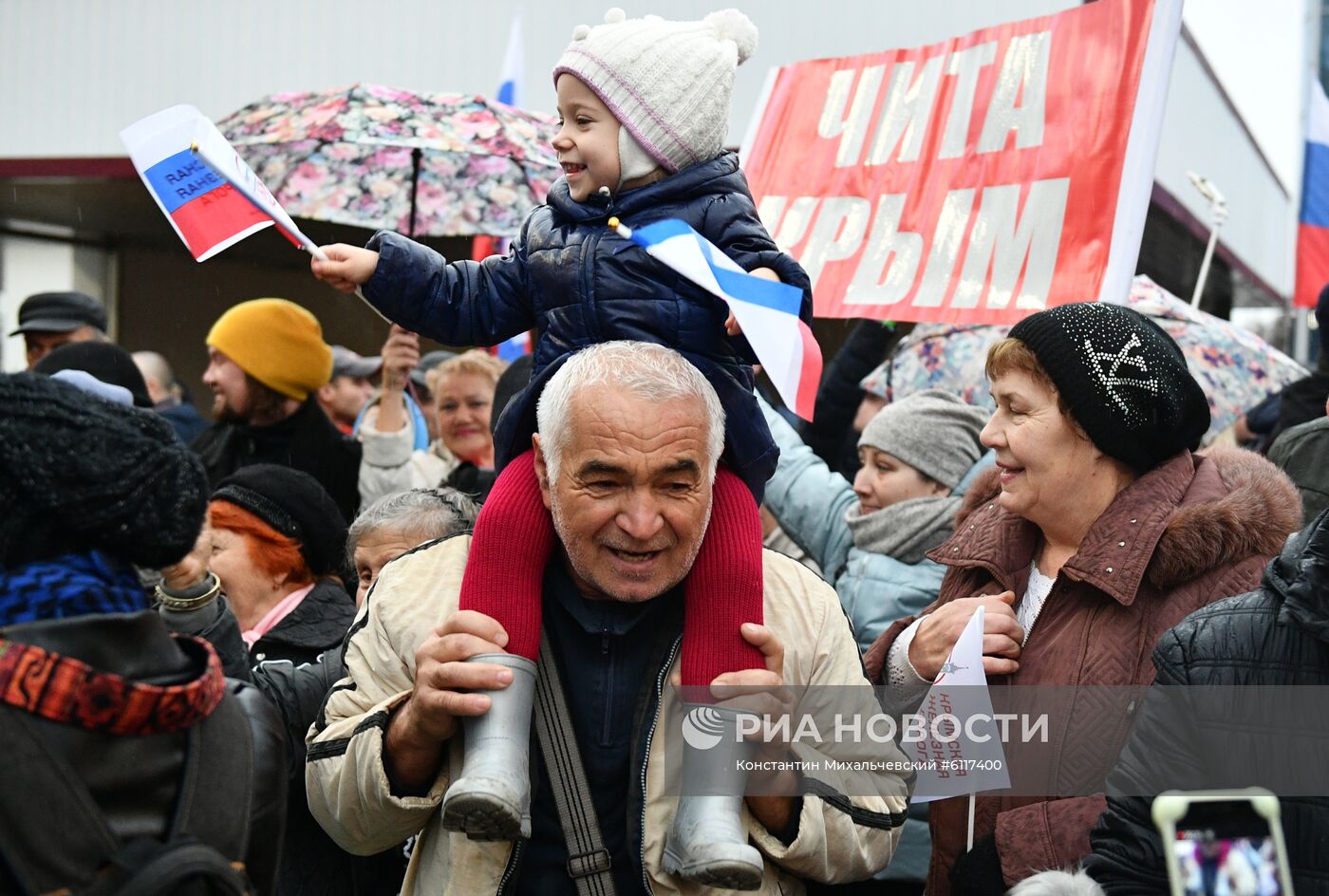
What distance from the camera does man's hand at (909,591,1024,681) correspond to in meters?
3.16

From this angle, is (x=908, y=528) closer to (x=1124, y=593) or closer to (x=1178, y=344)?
(x=1124, y=593)

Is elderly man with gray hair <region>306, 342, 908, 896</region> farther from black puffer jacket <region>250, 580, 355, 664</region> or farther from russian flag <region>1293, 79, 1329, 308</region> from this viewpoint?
russian flag <region>1293, 79, 1329, 308</region>

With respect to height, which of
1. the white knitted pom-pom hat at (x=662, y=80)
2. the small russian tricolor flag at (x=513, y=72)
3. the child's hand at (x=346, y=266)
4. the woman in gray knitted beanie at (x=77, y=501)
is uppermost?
the white knitted pom-pom hat at (x=662, y=80)

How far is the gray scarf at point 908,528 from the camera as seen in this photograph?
14.5 feet

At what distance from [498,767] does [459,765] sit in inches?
8.4

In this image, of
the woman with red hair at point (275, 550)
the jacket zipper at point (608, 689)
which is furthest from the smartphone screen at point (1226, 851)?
the woman with red hair at point (275, 550)

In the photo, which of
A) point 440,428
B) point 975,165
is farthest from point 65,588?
point 440,428

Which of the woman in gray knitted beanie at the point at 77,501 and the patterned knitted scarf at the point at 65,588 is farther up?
the woman in gray knitted beanie at the point at 77,501

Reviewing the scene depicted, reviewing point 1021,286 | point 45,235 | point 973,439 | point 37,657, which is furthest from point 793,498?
point 45,235

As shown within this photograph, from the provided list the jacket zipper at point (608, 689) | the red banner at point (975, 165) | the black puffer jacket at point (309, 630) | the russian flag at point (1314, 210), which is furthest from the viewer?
the russian flag at point (1314, 210)

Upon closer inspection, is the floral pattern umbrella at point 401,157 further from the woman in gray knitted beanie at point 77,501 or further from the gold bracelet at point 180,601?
the woman in gray knitted beanie at point 77,501

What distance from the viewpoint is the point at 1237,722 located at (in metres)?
2.47

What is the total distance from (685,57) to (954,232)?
2.21 m

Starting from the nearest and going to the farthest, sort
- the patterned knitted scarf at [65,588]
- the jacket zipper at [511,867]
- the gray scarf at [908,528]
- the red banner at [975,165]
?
the patterned knitted scarf at [65,588] < the jacket zipper at [511,867] < the gray scarf at [908,528] < the red banner at [975,165]
